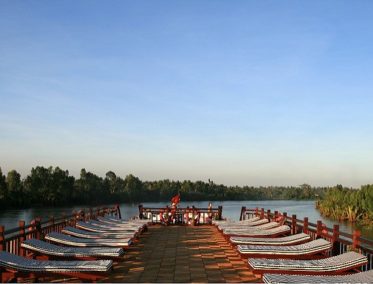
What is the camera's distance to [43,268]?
18.7 feet

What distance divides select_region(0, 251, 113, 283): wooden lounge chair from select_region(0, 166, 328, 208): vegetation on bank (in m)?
70.9

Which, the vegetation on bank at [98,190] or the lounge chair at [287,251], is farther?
the vegetation on bank at [98,190]

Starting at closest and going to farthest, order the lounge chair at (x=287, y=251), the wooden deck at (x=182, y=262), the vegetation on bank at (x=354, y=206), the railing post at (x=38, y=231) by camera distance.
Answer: the wooden deck at (x=182, y=262) < the lounge chair at (x=287, y=251) < the railing post at (x=38, y=231) < the vegetation on bank at (x=354, y=206)

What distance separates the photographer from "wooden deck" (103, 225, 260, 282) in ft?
22.0

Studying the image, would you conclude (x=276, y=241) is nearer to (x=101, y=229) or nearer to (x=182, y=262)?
(x=182, y=262)

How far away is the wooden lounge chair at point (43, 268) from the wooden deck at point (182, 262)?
0.75 meters

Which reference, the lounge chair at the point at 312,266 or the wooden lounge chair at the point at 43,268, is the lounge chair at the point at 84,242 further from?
the lounge chair at the point at 312,266

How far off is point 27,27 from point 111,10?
315 cm

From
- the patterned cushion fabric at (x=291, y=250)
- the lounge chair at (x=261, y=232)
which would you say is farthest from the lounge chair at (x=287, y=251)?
the lounge chair at (x=261, y=232)

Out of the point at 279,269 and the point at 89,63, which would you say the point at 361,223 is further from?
the point at 279,269

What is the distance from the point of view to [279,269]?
235 inches

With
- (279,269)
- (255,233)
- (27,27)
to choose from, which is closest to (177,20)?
(27,27)

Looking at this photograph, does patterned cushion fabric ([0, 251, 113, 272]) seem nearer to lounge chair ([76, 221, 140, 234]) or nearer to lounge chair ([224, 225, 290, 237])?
lounge chair ([76, 221, 140, 234])

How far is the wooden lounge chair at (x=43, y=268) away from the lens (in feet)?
18.5
